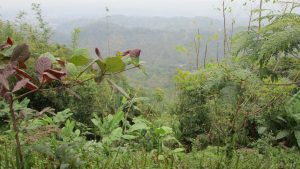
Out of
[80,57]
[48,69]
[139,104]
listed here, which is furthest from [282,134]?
[48,69]

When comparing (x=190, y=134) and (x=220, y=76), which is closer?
(x=220, y=76)

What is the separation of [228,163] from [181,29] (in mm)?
107702

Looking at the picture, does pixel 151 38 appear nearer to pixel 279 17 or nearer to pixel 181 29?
pixel 181 29

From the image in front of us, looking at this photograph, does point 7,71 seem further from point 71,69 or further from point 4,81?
point 71,69

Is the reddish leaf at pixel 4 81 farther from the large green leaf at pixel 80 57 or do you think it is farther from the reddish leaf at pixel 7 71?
the large green leaf at pixel 80 57

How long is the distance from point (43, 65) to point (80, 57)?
0.43 feet

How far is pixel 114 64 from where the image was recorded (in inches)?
47.1

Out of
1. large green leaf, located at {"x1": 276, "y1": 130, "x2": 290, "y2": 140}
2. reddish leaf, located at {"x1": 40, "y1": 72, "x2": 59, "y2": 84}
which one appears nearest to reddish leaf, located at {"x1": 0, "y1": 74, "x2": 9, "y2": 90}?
reddish leaf, located at {"x1": 40, "y1": 72, "x2": 59, "y2": 84}

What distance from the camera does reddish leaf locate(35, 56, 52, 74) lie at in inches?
49.0

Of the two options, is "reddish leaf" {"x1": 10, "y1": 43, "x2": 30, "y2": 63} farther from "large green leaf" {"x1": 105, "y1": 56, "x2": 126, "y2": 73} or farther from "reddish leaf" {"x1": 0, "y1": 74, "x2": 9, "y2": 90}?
Answer: "large green leaf" {"x1": 105, "y1": 56, "x2": 126, "y2": 73}

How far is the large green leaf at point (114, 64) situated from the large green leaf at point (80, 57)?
12 centimetres

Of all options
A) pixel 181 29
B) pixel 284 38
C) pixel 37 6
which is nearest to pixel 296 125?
pixel 284 38

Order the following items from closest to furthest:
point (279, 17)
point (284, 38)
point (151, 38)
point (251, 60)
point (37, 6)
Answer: point (284, 38) < point (251, 60) < point (279, 17) < point (37, 6) < point (151, 38)

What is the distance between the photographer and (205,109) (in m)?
4.75
